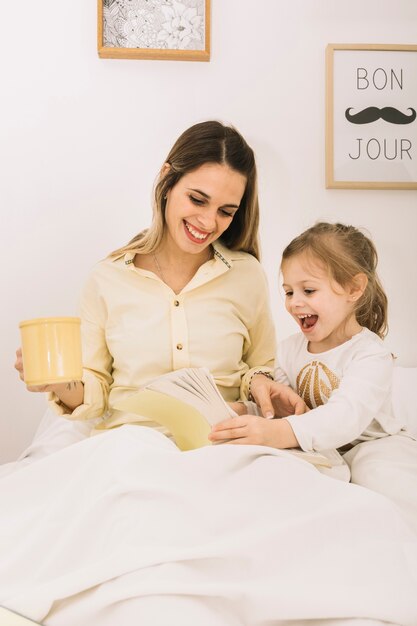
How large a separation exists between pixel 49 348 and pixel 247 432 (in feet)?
1.14

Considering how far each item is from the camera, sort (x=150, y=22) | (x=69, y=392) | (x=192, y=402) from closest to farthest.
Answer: (x=192, y=402) < (x=69, y=392) < (x=150, y=22)

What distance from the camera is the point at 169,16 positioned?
195 cm

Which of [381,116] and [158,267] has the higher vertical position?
[381,116]

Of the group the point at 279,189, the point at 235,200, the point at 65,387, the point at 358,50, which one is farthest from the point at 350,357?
the point at 358,50

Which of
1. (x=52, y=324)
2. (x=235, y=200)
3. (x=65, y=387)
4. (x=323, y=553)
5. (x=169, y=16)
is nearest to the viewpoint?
(x=323, y=553)

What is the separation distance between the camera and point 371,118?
1.99 m

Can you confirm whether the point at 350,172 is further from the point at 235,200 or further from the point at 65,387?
the point at 65,387

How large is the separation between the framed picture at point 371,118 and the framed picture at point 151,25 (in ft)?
1.33

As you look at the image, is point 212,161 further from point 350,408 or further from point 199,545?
point 199,545

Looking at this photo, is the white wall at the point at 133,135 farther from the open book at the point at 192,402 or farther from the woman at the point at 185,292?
the open book at the point at 192,402

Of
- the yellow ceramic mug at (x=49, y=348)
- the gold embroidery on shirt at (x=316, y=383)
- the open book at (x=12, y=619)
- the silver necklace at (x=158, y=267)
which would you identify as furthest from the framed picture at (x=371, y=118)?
the open book at (x=12, y=619)

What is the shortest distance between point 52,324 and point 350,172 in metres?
1.27

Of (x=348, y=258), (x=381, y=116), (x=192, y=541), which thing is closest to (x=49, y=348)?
(x=192, y=541)

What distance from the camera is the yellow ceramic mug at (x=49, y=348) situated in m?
1.01
